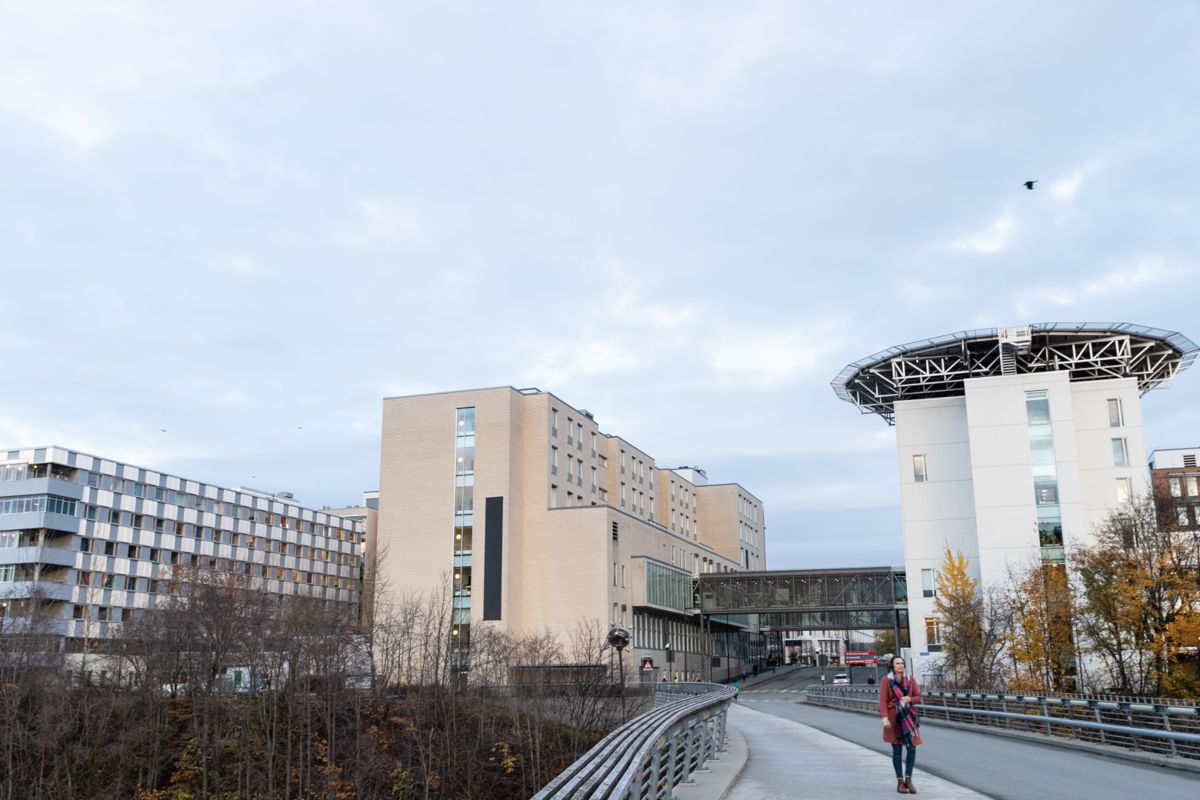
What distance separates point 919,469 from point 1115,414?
13.5 m

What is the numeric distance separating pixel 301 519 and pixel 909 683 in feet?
326

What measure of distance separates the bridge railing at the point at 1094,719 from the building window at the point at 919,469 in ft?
111

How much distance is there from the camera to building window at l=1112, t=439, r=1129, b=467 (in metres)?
69.9

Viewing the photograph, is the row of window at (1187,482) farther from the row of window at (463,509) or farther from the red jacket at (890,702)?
the red jacket at (890,702)

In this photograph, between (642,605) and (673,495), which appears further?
(673,495)

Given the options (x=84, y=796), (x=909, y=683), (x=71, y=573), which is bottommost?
(x=84, y=796)

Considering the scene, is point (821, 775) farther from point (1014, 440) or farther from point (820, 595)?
point (820, 595)

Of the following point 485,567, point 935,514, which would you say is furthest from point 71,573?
point 935,514

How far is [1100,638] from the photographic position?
54469 millimetres

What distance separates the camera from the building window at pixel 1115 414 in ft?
232

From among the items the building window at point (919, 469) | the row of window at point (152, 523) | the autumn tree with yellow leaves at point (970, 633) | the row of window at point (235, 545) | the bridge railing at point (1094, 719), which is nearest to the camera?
the bridge railing at point (1094, 719)

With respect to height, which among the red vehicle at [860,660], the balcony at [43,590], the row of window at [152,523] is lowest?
the red vehicle at [860,660]

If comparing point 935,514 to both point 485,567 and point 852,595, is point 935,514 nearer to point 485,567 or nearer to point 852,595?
point 852,595

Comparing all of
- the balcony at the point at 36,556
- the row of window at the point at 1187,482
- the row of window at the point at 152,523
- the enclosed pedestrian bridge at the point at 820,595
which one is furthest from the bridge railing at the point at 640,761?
the row of window at the point at 1187,482
